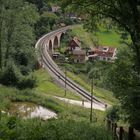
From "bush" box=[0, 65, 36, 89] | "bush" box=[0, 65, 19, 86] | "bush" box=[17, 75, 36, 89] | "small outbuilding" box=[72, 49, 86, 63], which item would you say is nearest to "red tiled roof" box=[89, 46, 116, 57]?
"small outbuilding" box=[72, 49, 86, 63]

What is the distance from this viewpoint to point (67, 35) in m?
103

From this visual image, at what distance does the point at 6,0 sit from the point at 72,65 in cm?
4016

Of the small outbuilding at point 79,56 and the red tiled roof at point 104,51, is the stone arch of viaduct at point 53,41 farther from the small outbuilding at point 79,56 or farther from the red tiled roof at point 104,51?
the red tiled roof at point 104,51

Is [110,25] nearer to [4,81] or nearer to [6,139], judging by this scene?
→ [6,139]

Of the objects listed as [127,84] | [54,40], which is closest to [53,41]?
[54,40]

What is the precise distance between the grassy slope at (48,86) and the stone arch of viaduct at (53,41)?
2061cm

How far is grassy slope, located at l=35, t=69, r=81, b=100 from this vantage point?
5356 centimetres

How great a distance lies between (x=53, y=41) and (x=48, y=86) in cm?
3404

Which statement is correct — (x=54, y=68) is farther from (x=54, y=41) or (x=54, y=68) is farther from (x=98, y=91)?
(x=54, y=41)

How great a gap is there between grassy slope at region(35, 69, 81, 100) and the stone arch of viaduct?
20612 millimetres

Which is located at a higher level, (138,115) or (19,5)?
(19,5)

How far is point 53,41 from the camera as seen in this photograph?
298 ft

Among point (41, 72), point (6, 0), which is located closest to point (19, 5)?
point (6, 0)

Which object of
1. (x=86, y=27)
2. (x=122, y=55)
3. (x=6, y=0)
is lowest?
(x=122, y=55)
